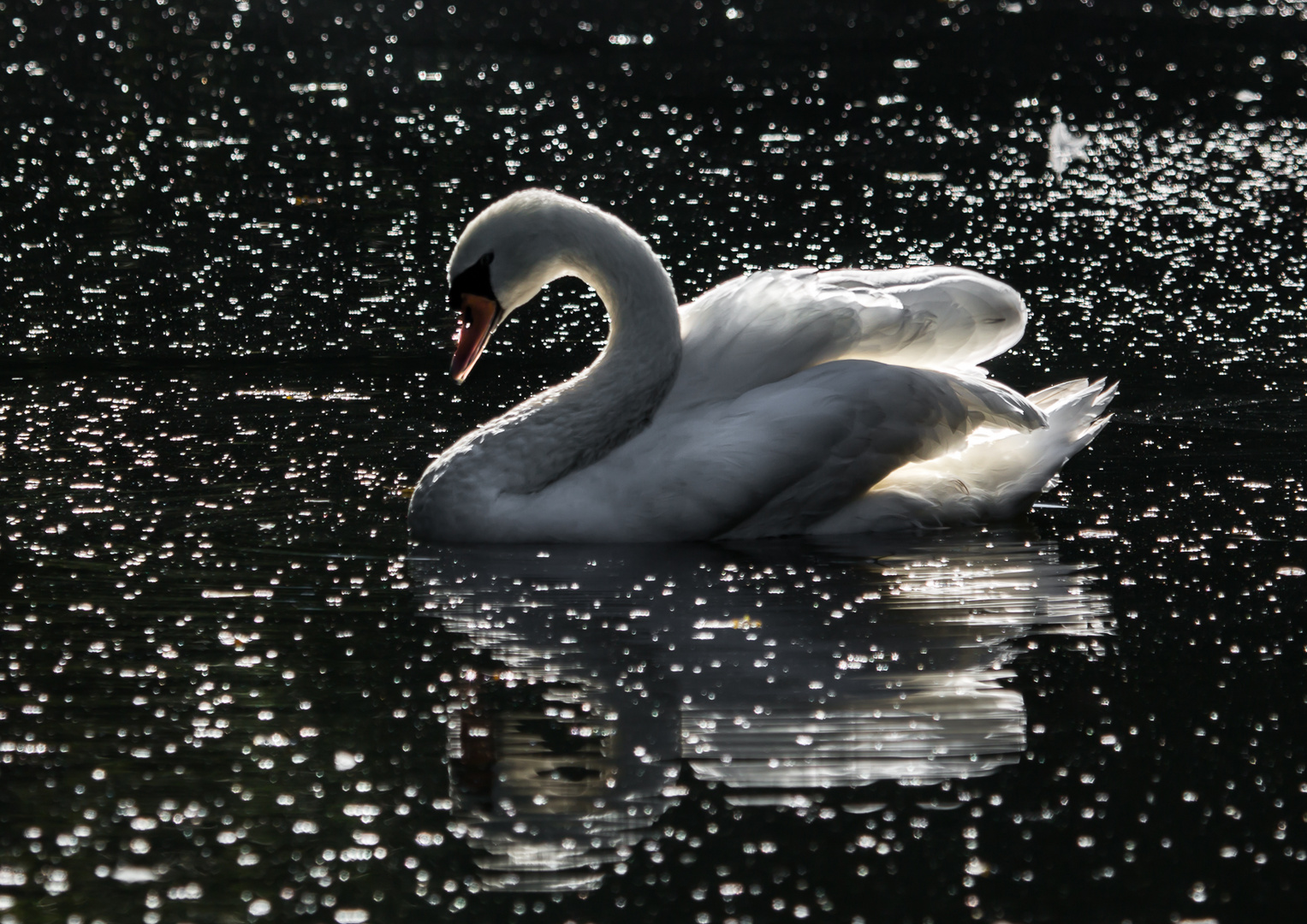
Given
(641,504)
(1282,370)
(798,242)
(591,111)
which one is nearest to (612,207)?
(798,242)

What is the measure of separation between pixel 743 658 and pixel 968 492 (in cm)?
168

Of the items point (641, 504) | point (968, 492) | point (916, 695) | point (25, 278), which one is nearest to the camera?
point (916, 695)

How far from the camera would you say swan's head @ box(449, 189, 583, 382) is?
19.7 ft

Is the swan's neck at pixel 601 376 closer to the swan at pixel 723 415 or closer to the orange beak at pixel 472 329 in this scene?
the swan at pixel 723 415

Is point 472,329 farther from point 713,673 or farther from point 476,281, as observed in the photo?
point 713,673

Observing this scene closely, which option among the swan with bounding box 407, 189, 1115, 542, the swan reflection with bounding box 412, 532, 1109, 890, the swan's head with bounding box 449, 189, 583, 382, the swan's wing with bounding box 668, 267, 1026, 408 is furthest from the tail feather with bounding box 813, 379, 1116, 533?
the swan's head with bounding box 449, 189, 583, 382

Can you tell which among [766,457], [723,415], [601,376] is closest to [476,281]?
[601,376]

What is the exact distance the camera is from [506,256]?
238 inches

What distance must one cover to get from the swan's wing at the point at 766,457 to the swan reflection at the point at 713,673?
0.37 ft

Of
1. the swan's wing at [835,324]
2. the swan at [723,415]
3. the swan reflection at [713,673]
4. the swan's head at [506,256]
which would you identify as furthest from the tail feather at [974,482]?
the swan's head at [506,256]

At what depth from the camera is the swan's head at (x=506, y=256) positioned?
6.02m

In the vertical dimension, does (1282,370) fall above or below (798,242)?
below

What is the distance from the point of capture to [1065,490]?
6.64 m

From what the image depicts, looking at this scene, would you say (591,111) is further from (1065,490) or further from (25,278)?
(1065,490)
